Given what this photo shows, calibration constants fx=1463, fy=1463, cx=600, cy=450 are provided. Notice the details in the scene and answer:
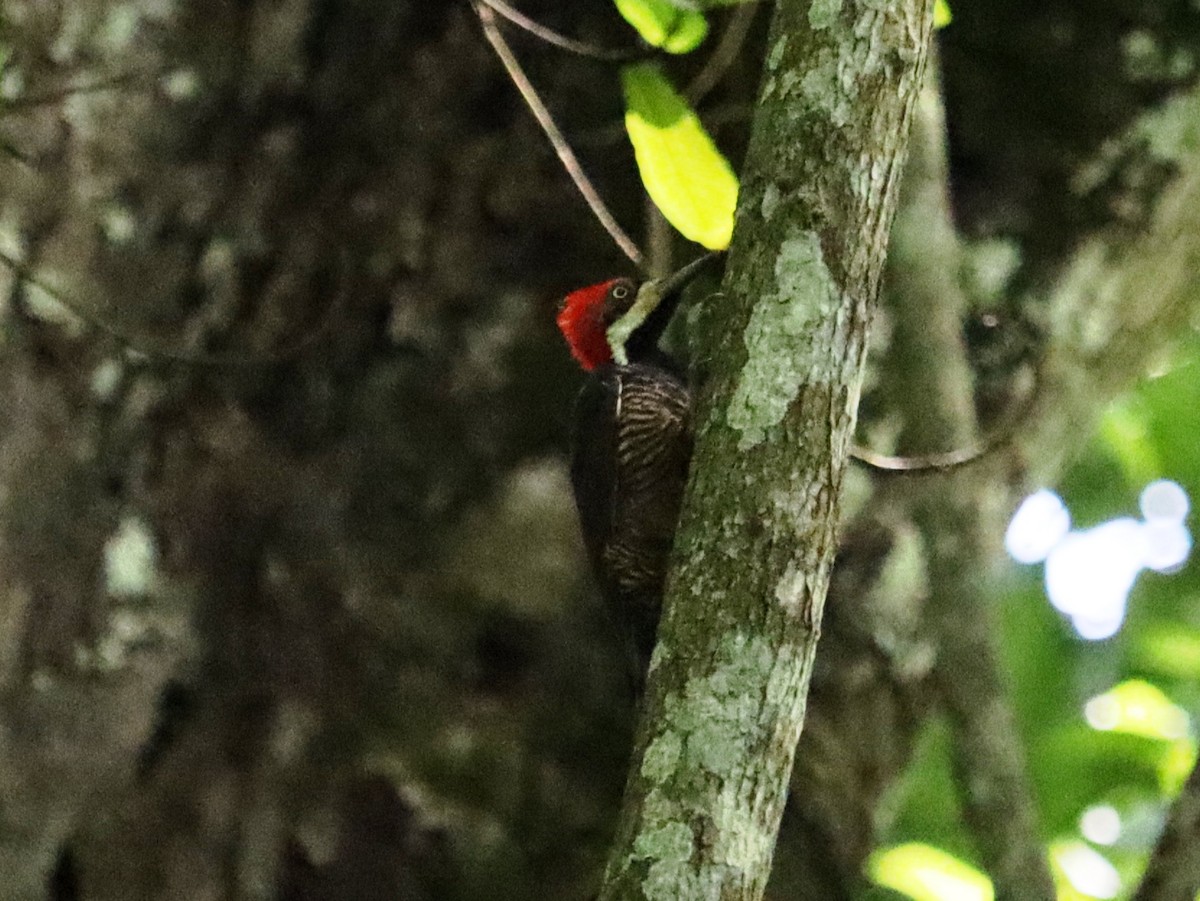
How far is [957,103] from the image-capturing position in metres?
A: 2.85

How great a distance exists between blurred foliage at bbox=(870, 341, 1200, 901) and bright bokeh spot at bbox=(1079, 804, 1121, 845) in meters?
0.02

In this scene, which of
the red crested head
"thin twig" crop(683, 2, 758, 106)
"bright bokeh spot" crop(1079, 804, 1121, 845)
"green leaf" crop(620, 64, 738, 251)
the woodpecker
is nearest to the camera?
"green leaf" crop(620, 64, 738, 251)

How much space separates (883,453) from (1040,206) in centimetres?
64

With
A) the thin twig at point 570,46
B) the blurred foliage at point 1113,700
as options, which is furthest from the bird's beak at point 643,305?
the blurred foliage at point 1113,700

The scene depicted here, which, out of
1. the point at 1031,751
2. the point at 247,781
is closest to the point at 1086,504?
the point at 1031,751

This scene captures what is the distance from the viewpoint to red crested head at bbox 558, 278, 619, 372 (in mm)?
2775

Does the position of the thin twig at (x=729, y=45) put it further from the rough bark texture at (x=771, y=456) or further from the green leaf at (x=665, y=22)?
the rough bark texture at (x=771, y=456)

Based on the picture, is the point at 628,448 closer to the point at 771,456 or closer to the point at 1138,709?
the point at 771,456

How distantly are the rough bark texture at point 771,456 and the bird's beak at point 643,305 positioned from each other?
2.95 feet

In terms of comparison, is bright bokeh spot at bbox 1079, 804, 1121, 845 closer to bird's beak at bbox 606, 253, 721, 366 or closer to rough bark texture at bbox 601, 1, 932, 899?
bird's beak at bbox 606, 253, 721, 366

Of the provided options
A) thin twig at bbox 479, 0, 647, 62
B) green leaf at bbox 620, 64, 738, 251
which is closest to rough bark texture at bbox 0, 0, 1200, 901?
thin twig at bbox 479, 0, 647, 62

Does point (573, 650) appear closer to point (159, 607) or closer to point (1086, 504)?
point (159, 607)

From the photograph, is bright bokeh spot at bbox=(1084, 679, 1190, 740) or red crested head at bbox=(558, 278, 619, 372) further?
bright bokeh spot at bbox=(1084, 679, 1190, 740)

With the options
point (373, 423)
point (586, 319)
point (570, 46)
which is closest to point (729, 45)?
point (570, 46)
